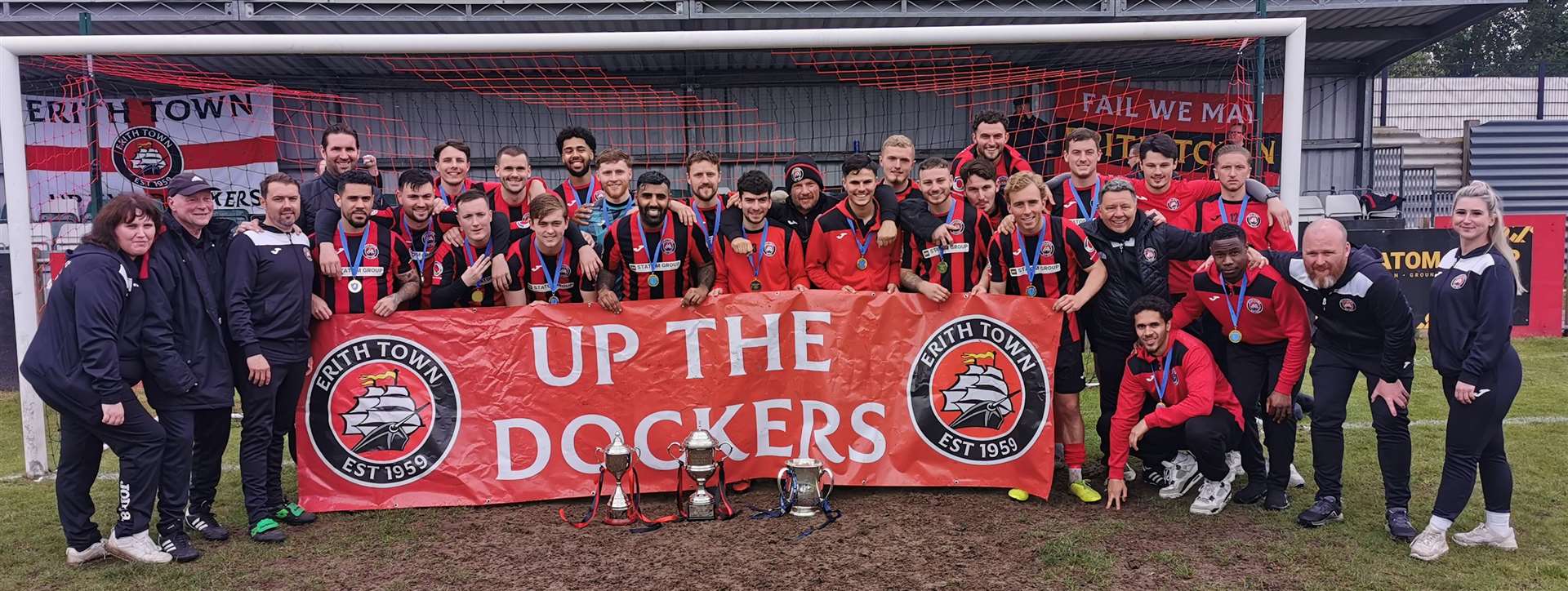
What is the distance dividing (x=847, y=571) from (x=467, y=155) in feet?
12.2

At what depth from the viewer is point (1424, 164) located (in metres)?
18.1

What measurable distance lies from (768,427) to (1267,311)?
8.65 ft

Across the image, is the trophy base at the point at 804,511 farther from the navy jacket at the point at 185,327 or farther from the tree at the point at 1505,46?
the tree at the point at 1505,46

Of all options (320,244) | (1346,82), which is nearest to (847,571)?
(320,244)

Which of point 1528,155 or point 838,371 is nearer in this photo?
point 838,371

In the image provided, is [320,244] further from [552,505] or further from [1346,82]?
[1346,82]

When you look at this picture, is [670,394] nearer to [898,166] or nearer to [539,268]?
[539,268]

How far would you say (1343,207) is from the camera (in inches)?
526

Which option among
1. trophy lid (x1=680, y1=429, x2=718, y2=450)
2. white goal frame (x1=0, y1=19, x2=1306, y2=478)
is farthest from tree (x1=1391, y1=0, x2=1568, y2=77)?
trophy lid (x1=680, y1=429, x2=718, y2=450)

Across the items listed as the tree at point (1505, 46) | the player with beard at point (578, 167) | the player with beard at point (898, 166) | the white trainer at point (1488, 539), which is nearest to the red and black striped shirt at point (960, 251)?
the player with beard at point (898, 166)

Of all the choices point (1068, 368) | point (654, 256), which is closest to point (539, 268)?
point (654, 256)

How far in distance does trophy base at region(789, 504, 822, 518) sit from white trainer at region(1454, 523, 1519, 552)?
9.72 ft

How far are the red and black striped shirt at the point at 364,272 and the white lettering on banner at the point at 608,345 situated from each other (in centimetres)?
117

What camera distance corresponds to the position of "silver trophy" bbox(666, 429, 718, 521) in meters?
4.84
